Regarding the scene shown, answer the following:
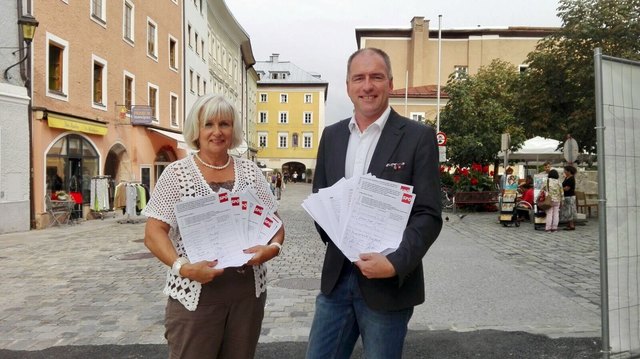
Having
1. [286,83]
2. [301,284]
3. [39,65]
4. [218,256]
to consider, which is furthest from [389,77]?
[286,83]

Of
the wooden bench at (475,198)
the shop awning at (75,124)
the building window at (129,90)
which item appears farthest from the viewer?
the building window at (129,90)

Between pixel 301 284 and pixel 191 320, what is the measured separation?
4981 millimetres

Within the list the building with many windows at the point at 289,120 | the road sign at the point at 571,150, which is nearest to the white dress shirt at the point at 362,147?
the road sign at the point at 571,150

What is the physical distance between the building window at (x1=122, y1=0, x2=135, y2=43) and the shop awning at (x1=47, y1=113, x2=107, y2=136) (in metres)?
5.09

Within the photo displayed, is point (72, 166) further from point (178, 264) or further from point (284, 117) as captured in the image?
point (284, 117)

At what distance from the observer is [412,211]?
2.31m

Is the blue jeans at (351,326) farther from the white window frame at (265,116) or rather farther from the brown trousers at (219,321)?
the white window frame at (265,116)

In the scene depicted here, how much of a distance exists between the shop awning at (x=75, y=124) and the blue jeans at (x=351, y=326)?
15922mm

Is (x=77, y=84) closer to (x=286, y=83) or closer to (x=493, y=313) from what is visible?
(x=493, y=313)

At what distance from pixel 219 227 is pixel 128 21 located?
23142mm

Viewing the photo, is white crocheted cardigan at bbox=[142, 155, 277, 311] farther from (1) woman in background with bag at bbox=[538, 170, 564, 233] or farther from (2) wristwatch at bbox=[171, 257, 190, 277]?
(1) woman in background with bag at bbox=[538, 170, 564, 233]

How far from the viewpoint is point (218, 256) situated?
244cm

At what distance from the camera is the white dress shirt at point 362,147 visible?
2445 millimetres

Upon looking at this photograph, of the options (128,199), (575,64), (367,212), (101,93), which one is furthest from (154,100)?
(367,212)
